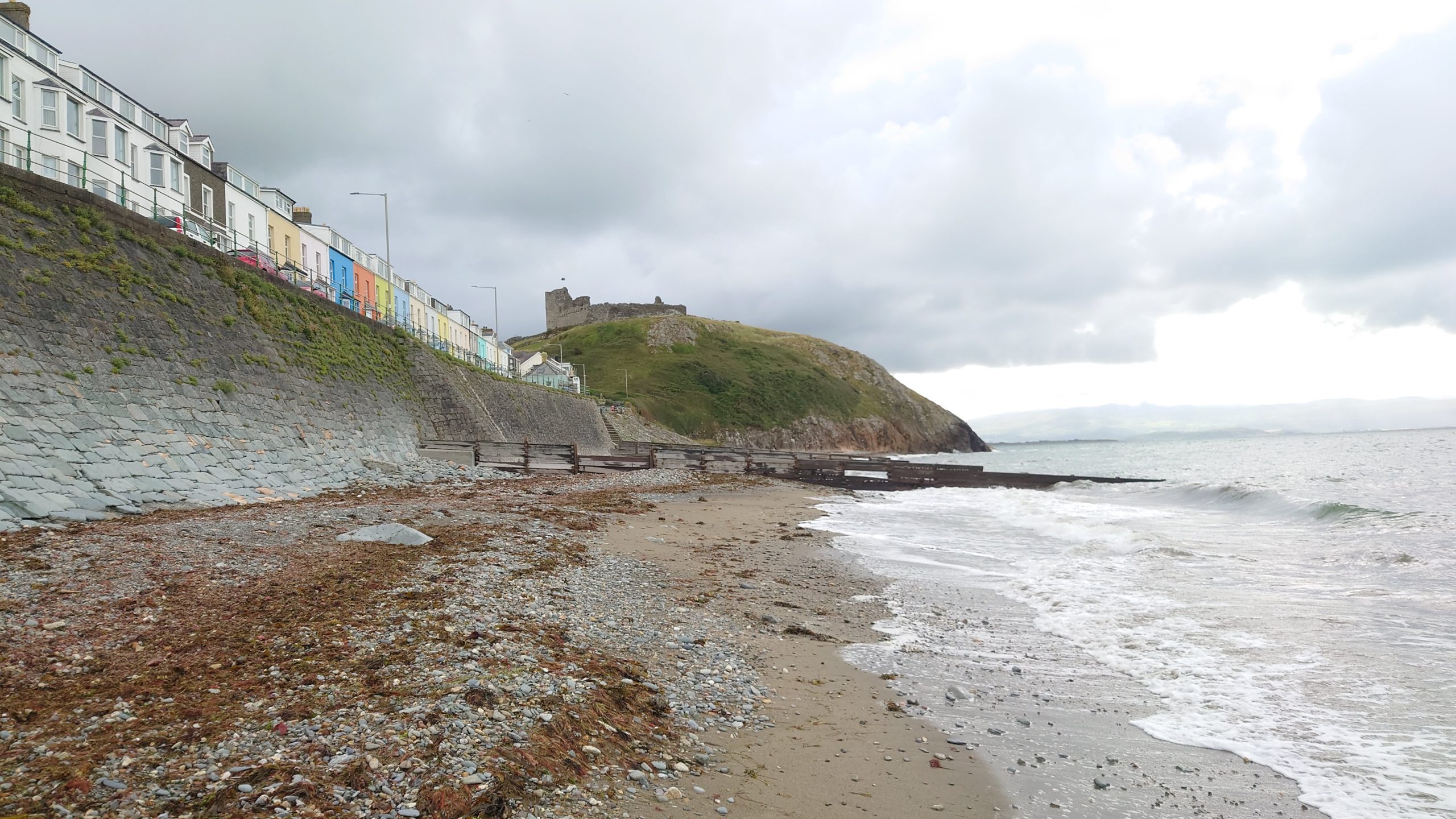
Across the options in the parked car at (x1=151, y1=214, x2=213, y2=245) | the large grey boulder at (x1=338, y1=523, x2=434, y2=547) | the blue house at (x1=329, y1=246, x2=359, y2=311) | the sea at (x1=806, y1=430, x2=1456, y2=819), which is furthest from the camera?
the blue house at (x1=329, y1=246, x2=359, y2=311)

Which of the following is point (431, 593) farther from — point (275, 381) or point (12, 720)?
point (275, 381)

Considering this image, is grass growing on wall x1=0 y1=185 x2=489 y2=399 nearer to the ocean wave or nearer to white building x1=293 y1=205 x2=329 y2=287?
white building x1=293 y1=205 x2=329 y2=287

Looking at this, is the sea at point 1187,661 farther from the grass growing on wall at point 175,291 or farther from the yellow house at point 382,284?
the yellow house at point 382,284

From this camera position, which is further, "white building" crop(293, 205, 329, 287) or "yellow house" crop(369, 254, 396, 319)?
"yellow house" crop(369, 254, 396, 319)

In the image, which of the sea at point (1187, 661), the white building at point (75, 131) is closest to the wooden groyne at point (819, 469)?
the white building at point (75, 131)

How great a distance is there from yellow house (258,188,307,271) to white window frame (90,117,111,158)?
10.1m

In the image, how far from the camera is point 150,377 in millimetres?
17266

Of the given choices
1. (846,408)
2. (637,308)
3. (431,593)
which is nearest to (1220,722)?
(431,593)

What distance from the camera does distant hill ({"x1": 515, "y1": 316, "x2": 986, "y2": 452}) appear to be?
112250 mm

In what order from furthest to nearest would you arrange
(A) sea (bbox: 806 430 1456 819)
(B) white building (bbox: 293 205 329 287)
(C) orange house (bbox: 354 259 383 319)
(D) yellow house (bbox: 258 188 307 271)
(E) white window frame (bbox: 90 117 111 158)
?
(C) orange house (bbox: 354 259 383 319) → (B) white building (bbox: 293 205 329 287) → (D) yellow house (bbox: 258 188 307 271) → (E) white window frame (bbox: 90 117 111 158) → (A) sea (bbox: 806 430 1456 819)

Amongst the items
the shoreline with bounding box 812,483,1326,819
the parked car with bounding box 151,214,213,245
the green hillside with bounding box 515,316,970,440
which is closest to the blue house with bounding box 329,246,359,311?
the parked car with bounding box 151,214,213,245

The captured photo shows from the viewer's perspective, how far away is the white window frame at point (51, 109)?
26891 millimetres

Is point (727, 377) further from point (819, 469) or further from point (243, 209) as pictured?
point (243, 209)

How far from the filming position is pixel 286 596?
8.05 meters
